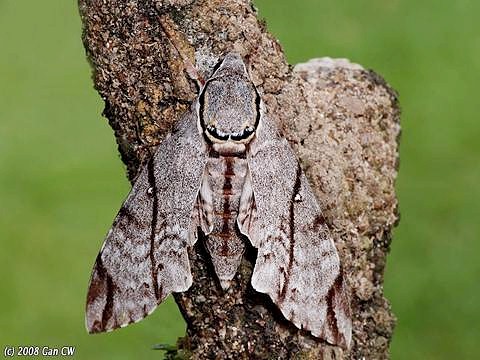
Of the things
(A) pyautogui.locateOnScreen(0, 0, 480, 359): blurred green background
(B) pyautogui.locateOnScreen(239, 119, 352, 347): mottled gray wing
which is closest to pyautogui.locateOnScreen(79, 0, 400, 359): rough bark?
(B) pyautogui.locateOnScreen(239, 119, 352, 347): mottled gray wing

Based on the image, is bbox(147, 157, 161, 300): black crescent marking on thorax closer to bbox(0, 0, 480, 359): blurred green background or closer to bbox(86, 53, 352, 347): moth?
bbox(86, 53, 352, 347): moth

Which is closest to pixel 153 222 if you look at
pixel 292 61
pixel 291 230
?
pixel 291 230

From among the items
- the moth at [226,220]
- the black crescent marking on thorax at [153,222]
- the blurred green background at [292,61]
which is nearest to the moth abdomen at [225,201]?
the moth at [226,220]

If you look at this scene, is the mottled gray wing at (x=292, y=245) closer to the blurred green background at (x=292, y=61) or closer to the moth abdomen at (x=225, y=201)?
the moth abdomen at (x=225, y=201)

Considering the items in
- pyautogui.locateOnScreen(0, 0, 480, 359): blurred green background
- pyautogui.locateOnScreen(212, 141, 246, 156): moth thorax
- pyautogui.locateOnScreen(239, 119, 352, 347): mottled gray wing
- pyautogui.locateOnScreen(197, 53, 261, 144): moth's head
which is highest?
pyautogui.locateOnScreen(0, 0, 480, 359): blurred green background

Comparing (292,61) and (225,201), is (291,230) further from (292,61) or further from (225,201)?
(292,61)

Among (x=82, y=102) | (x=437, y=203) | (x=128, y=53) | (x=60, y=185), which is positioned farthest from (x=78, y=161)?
(x=128, y=53)
